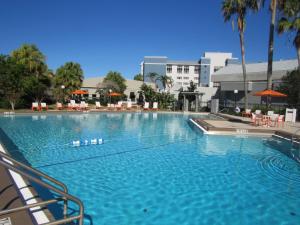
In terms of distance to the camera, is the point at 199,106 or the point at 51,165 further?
the point at 199,106

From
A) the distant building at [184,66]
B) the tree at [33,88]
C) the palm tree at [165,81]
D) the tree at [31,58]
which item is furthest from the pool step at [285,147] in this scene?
the distant building at [184,66]

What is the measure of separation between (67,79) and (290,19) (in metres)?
24.3

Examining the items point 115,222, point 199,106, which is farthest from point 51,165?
point 199,106

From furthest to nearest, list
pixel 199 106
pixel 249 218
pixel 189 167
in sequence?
pixel 199 106, pixel 189 167, pixel 249 218

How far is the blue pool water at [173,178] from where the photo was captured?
4871 mm

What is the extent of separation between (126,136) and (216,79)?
1013 inches

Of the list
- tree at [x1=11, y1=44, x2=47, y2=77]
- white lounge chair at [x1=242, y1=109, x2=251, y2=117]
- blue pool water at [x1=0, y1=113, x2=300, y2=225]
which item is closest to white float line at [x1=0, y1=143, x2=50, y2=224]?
blue pool water at [x1=0, y1=113, x2=300, y2=225]

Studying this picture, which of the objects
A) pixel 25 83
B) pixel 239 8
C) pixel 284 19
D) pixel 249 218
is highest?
pixel 239 8

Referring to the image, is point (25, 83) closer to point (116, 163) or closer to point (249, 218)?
point (116, 163)

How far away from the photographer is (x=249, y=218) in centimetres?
477

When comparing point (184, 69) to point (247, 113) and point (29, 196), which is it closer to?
point (247, 113)

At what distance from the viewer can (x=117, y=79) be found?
38.9 meters

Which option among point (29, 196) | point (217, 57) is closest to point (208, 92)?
point (29, 196)

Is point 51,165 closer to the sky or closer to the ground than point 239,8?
closer to the ground
